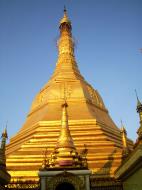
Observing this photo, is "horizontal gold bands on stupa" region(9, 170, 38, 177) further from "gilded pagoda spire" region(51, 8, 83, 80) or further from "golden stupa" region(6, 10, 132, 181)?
"gilded pagoda spire" region(51, 8, 83, 80)

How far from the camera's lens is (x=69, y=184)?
39.8ft

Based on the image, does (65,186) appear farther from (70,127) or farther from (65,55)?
(65,55)

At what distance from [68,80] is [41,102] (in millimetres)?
3355

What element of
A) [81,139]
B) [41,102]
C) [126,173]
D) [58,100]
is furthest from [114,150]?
[41,102]

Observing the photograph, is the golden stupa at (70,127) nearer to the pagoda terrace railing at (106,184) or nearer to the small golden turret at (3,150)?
the pagoda terrace railing at (106,184)

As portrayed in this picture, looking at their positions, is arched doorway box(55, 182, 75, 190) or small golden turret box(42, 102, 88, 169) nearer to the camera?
arched doorway box(55, 182, 75, 190)

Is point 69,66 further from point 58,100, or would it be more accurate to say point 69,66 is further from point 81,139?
point 81,139

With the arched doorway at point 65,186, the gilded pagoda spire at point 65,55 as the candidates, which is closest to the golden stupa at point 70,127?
the gilded pagoda spire at point 65,55

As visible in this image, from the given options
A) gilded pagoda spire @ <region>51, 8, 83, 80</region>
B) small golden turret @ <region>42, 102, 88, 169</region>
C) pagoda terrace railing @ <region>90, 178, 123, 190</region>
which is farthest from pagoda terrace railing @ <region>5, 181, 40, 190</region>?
gilded pagoda spire @ <region>51, 8, 83, 80</region>

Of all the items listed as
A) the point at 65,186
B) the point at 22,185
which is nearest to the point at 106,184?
the point at 65,186

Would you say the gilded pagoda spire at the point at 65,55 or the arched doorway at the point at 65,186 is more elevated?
the gilded pagoda spire at the point at 65,55

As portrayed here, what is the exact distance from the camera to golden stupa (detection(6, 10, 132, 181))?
1622 cm

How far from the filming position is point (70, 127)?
19.8 meters

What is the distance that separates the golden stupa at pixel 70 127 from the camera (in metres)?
16.2
